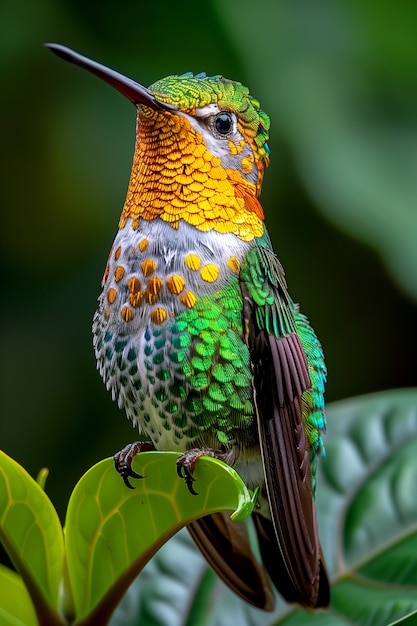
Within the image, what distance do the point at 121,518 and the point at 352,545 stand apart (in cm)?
78

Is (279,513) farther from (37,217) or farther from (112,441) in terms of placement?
(37,217)

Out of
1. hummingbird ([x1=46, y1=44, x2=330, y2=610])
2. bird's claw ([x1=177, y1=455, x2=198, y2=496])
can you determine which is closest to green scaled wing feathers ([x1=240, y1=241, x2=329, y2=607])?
hummingbird ([x1=46, y1=44, x2=330, y2=610])

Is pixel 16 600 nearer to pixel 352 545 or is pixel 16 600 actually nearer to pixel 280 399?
pixel 280 399

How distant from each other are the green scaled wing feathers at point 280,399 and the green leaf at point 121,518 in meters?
0.11

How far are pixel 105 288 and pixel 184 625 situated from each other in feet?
3.13

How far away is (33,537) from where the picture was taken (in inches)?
49.5

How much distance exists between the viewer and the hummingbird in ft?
Answer: 3.72

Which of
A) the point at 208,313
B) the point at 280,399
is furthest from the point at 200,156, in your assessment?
the point at 280,399

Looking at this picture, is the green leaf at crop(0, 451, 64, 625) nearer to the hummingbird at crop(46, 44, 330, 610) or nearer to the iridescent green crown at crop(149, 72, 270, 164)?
the hummingbird at crop(46, 44, 330, 610)

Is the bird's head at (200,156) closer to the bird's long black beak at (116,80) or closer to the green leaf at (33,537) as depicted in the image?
the bird's long black beak at (116,80)

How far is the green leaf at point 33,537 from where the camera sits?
1.23m

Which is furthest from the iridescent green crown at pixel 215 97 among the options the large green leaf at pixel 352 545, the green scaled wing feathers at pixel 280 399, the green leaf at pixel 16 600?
the large green leaf at pixel 352 545

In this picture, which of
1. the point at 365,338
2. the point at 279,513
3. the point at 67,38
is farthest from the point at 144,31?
the point at 279,513

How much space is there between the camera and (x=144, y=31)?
2.65m
